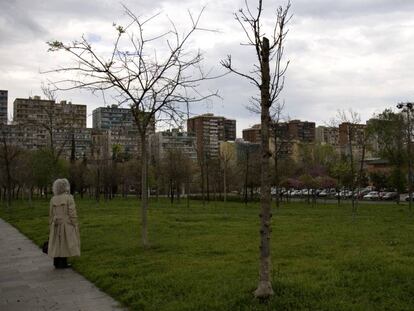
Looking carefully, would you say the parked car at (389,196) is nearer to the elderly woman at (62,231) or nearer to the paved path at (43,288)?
the paved path at (43,288)

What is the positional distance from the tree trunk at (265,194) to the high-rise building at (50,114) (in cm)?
2827

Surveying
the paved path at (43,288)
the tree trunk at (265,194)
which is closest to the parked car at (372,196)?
the paved path at (43,288)

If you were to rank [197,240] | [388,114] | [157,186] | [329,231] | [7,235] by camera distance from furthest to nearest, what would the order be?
1. [157,186]
2. [388,114]
3. [7,235]
4. [329,231]
5. [197,240]

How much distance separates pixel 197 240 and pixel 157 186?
45.7 m

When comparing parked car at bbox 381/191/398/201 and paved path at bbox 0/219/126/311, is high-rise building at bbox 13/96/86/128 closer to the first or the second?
paved path at bbox 0/219/126/311

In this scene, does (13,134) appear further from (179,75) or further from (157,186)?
(179,75)

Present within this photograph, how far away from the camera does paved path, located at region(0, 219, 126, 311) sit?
6.95 meters

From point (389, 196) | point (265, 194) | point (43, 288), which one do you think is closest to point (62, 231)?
point (43, 288)

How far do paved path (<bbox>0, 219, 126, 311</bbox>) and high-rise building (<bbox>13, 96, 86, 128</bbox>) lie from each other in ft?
76.7

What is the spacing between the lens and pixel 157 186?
192ft

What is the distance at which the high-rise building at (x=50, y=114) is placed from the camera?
112 ft

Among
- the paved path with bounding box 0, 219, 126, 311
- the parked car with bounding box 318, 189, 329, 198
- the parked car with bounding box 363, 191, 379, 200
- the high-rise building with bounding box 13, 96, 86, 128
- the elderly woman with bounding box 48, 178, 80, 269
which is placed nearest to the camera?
the paved path with bounding box 0, 219, 126, 311

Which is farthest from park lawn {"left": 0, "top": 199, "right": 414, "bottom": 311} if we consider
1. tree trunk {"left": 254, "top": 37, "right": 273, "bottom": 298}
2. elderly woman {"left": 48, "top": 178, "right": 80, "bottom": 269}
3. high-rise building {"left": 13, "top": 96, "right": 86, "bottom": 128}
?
high-rise building {"left": 13, "top": 96, "right": 86, "bottom": 128}

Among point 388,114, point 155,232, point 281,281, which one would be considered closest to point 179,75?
point 155,232
